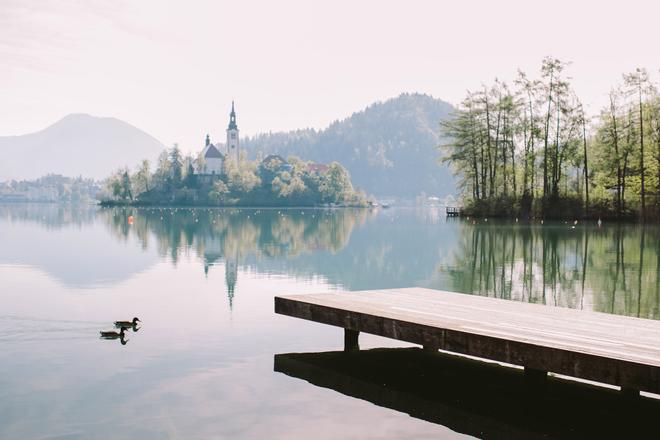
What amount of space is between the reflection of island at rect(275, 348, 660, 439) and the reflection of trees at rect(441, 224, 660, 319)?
7.99m

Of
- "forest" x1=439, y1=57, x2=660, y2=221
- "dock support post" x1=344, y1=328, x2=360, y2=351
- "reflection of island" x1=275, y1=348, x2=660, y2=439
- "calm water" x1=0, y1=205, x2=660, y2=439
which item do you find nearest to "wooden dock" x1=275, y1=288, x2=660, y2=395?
"dock support post" x1=344, y1=328, x2=360, y2=351

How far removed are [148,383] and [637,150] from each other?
7629cm

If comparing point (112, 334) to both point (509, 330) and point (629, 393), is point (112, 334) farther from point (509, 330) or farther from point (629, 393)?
point (629, 393)

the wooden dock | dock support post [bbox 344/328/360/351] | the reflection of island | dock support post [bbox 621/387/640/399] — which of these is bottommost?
the reflection of island

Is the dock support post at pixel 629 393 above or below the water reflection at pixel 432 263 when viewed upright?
above

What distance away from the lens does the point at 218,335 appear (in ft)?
52.9

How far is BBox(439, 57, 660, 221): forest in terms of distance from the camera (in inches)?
3120

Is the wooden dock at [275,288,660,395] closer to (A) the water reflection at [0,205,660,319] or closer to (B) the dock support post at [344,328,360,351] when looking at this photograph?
(B) the dock support post at [344,328,360,351]

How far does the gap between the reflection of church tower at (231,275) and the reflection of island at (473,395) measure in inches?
289

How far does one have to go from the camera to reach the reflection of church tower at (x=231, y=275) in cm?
2267

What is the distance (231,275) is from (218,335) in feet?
41.4

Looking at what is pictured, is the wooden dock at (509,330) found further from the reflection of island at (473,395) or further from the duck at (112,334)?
the duck at (112,334)

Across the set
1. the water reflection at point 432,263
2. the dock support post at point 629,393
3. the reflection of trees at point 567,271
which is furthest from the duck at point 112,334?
the reflection of trees at point 567,271

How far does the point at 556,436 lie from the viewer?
32.1ft
